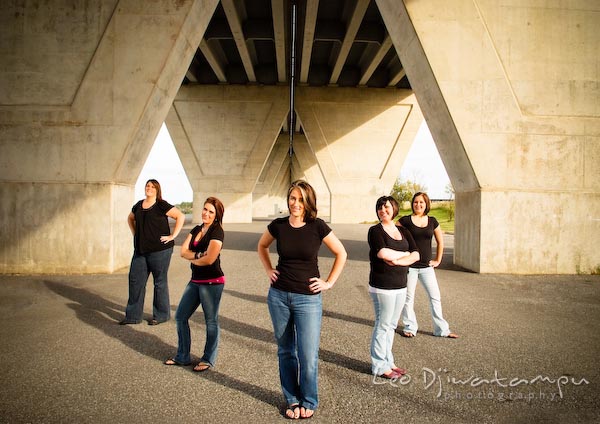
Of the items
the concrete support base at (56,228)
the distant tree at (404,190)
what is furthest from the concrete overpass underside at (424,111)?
the distant tree at (404,190)

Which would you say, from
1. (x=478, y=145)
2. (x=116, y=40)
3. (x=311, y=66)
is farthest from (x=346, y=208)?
(x=116, y=40)

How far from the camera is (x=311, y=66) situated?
26203 millimetres

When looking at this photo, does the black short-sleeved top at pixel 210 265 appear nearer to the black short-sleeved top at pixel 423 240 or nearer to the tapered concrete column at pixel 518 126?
the black short-sleeved top at pixel 423 240

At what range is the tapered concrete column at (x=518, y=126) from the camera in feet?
28.0

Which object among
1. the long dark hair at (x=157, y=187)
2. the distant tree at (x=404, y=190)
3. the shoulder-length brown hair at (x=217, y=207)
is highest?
the distant tree at (x=404, y=190)

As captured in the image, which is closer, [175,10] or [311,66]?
[175,10]

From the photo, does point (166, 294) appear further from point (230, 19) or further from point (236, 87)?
point (236, 87)

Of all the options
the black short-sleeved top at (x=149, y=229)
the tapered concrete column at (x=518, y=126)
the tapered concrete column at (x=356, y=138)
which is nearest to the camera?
the black short-sleeved top at (x=149, y=229)

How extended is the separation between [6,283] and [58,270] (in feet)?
3.17

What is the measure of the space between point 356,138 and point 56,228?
73.6 ft

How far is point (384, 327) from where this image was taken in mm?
3436

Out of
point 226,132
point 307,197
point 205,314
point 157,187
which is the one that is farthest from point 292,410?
point 226,132

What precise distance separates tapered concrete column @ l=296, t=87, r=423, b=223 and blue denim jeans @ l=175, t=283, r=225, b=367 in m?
24.0

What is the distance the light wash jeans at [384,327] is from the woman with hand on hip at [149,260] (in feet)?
9.28
